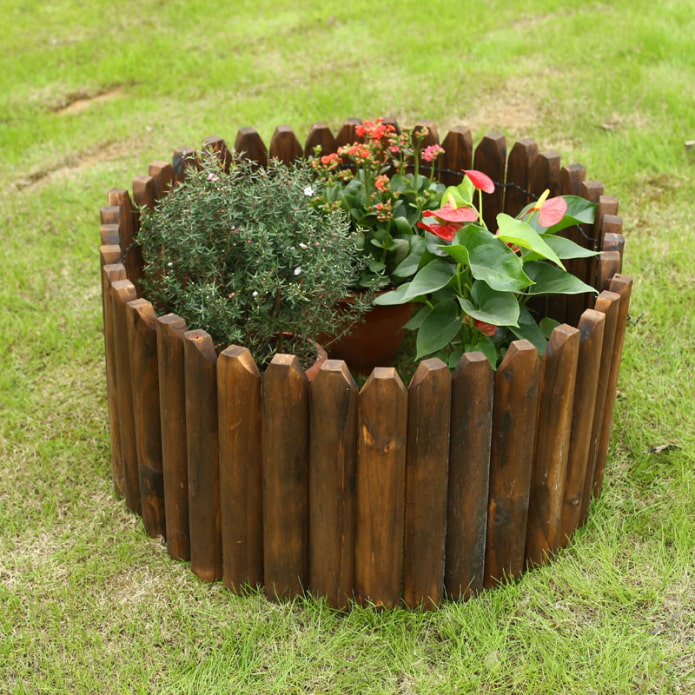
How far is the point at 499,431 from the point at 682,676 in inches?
35.2

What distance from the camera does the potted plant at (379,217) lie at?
366 cm

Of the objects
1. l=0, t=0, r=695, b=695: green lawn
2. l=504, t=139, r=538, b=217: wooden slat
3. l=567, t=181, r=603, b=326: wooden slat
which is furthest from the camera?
l=504, t=139, r=538, b=217: wooden slat

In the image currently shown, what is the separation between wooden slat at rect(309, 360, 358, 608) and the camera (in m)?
2.64

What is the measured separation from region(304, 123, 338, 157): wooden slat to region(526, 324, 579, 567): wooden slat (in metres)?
1.88

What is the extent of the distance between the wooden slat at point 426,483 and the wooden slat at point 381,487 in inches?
1.1

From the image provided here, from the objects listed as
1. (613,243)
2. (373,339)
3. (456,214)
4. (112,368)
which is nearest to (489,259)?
(456,214)

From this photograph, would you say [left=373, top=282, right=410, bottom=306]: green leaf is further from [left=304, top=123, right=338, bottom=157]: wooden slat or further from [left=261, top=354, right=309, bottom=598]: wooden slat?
[left=304, top=123, right=338, bottom=157]: wooden slat

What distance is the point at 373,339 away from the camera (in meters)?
3.89

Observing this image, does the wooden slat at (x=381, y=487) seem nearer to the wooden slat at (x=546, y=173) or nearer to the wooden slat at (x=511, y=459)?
the wooden slat at (x=511, y=459)

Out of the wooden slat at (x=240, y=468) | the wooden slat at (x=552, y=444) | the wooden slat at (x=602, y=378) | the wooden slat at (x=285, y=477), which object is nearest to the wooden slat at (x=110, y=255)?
the wooden slat at (x=240, y=468)

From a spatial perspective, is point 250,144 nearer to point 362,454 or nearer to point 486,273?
point 486,273

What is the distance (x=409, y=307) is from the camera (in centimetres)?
398

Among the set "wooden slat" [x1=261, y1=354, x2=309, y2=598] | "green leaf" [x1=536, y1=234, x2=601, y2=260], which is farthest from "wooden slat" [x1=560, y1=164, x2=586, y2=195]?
"wooden slat" [x1=261, y1=354, x2=309, y2=598]

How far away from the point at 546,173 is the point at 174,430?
1.95 meters
